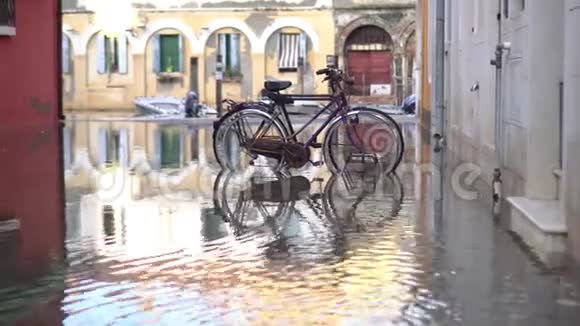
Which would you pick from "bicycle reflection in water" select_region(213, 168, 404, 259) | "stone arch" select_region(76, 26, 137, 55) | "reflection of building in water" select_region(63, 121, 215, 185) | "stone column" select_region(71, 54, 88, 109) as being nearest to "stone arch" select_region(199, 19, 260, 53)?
"stone arch" select_region(76, 26, 137, 55)

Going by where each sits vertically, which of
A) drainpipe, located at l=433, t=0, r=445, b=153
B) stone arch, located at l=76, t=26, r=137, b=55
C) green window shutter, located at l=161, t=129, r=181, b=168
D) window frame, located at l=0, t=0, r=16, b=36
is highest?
stone arch, located at l=76, t=26, r=137, b=55

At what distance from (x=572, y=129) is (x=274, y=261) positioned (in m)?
2.15

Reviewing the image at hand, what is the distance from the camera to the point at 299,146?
12.5 metres

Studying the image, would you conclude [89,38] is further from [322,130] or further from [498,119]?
[498,119]

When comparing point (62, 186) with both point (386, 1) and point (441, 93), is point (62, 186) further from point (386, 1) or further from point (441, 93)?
point (386, 1)

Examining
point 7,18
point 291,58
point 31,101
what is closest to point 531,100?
point 7,18

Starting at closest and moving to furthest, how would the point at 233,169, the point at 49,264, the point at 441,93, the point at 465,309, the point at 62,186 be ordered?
the point at 465,309 → the point at 49,264 → the point at 62,186 → the point at 233,169 → the point at 441,93

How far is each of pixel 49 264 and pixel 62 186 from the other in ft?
15.8

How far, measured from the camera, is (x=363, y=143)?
1310 centimetres

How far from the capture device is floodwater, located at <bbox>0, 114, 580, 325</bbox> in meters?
5.50

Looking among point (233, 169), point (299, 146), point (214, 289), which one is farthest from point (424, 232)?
point (233, 169)

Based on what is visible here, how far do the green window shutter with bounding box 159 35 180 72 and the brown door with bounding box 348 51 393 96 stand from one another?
721cm

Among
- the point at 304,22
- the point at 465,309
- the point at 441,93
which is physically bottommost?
the point at 465,309

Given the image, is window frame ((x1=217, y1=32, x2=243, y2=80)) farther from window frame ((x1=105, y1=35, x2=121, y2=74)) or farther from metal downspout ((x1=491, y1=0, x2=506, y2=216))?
metal downspout ((x1=491, y1=0, x2=506, y2=216))
